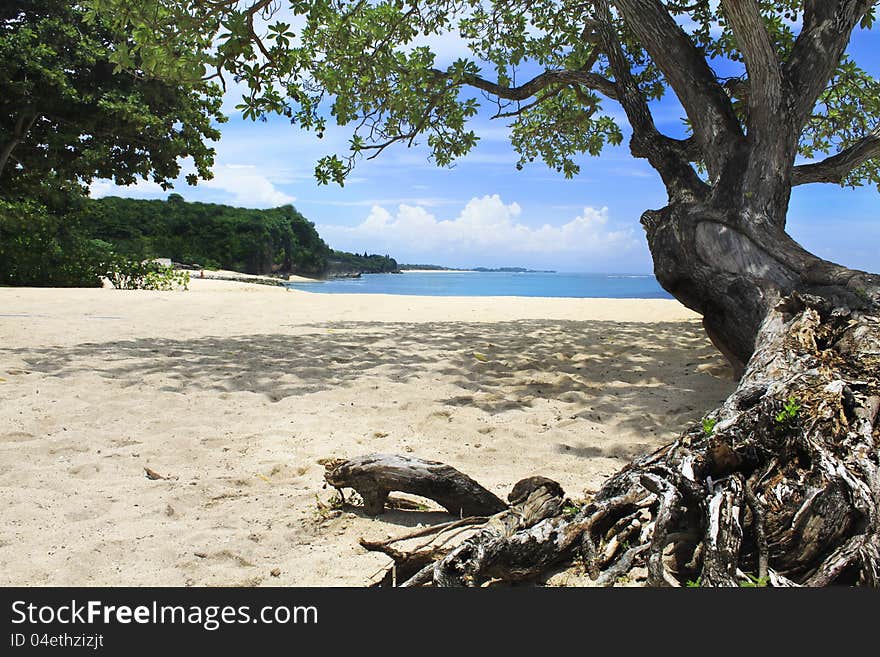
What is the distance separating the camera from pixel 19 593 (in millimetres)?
2102

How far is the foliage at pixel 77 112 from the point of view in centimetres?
1580

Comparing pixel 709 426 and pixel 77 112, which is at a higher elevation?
pixel 77 112

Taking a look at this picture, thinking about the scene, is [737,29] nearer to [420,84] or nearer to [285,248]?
[420,84]

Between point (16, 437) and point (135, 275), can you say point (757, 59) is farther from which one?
point (135, 275)

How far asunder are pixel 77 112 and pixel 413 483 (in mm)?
18482

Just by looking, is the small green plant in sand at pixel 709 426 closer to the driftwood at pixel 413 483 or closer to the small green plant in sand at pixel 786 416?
the small green plant in sand at pixel 786 416

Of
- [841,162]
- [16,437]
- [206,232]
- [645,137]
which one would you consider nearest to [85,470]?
[16,437]

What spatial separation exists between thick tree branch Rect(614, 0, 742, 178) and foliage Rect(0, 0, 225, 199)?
12.2 metres

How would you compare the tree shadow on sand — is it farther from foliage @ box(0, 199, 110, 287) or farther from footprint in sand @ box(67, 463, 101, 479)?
foliage @ box(0, 199, 110, 287)

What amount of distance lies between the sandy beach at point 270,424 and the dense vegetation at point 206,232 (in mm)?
42832

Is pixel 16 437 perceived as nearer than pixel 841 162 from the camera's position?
Yes

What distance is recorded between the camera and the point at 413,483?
2904mm

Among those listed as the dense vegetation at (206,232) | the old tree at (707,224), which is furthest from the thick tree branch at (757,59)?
the dense vegetation at (206,232)

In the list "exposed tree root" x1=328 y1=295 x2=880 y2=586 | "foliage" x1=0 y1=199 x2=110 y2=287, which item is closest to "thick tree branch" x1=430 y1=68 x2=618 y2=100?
"exposed tree root" x1=328 y1=295 x2=880 y2=586
